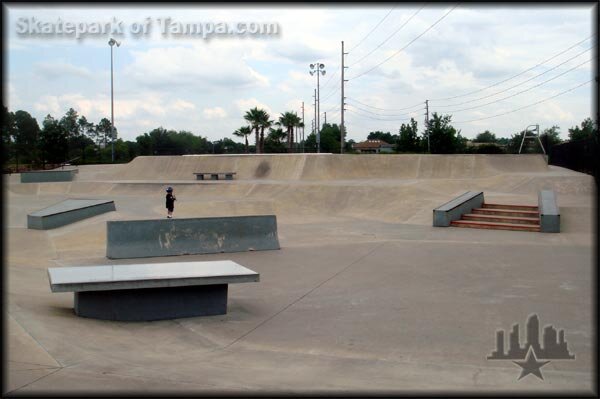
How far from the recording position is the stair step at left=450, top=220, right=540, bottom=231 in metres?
16.5

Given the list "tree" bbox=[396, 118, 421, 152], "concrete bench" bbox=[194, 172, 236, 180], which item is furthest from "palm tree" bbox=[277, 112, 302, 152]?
"concrete bench" bbox=[194, 172, 236, 180]

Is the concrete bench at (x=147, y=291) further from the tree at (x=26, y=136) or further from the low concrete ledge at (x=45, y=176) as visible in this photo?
the tree at (x=26, y=136)

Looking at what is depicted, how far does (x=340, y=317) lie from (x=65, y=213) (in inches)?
511

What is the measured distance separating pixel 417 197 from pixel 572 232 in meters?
7.86

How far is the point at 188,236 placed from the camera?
13.9 metres

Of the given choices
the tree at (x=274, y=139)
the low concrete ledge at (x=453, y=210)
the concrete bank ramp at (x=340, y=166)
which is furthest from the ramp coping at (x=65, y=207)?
the tree at (x=274, y=139)

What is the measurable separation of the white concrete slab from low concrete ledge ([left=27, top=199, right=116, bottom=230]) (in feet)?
31.7

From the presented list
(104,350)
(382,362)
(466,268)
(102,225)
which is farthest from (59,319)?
(102,225)

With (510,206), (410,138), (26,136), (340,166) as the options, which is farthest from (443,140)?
(26,136)

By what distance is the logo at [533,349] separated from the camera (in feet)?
18.7

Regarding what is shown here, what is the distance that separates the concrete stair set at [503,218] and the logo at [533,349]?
994 cm

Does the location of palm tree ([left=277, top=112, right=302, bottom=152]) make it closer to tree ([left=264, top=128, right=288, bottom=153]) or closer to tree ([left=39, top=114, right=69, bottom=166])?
tree ([left=264, top=128, right=288, bottom=153])

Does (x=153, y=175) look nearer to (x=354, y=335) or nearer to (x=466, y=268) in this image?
(x=466, y=268)

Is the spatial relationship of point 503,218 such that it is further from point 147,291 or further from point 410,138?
point 410,138
